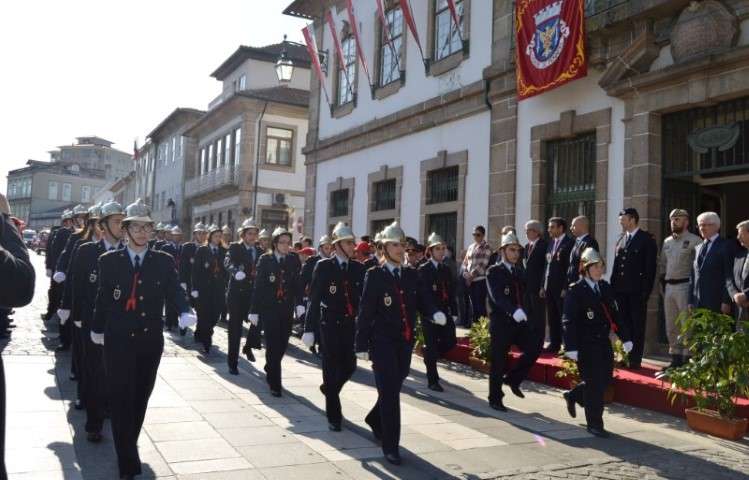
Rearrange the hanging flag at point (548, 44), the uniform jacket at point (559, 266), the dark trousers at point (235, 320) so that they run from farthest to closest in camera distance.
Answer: the hanging flag at point (548, 44) → the uniform jacket at point (559, 266) → the dark trousers at point (235, 320)

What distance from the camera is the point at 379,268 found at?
19.4 feet

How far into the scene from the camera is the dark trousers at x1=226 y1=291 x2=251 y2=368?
29.2 feet

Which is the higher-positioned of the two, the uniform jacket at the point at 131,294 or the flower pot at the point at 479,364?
the uniform jacket at the point at 131,294

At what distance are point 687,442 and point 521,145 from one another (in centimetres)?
729

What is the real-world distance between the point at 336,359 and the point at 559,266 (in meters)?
4.23

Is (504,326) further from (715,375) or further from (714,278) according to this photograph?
(714,278)

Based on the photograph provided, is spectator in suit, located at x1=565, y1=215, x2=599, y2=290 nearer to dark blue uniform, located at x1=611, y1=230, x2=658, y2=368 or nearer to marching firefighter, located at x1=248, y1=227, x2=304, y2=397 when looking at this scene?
dark blue uniform, located at x1=611, y1=230, x2=658, y2=368

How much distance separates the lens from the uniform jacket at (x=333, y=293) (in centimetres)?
671

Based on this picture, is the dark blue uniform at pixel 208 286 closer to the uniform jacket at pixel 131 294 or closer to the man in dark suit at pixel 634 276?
the uniform jacket at pixel 131 294

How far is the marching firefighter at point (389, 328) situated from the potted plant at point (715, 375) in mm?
2589

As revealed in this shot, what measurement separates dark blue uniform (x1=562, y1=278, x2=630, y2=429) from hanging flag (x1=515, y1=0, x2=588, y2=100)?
543 cm

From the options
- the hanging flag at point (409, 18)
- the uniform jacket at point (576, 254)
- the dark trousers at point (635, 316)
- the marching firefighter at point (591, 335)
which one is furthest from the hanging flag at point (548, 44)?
the marching firefighter at point (591, 335)

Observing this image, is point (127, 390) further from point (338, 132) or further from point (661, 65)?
point (338, 132)

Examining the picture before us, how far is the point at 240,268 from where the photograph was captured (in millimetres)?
9883
